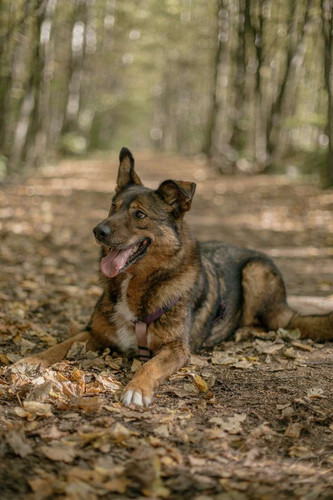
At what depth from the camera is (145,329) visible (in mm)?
5242

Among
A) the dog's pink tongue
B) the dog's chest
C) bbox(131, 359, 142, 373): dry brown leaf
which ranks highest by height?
the dog's pink tongue

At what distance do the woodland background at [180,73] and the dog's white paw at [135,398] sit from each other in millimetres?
11569

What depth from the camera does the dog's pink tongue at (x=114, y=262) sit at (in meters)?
5.08

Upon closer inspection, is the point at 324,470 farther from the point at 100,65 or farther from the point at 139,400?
the point at 100,65

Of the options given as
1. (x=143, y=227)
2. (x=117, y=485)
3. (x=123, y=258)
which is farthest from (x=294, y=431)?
(x=143, y=227)

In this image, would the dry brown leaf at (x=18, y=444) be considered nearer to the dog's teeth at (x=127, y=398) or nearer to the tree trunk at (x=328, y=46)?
the dog's teeth at (x=127, y=398)

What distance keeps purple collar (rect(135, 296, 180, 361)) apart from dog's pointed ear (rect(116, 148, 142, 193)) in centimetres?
146

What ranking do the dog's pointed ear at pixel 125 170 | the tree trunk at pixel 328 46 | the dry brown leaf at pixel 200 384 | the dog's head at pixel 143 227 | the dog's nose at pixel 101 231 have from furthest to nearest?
1. the tree trunk at pixel 328 46
2. the dog's pointed ear at pixel 125 170
3. the dog's head at pixel 143 227
4. the dog's nose at pixel 101 231
5. the dry brown leaf at pixel 200 384

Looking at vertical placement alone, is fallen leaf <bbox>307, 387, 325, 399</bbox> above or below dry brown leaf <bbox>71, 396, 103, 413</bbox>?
below

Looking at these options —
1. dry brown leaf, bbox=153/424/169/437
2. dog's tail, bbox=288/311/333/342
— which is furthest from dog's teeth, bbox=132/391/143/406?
dog's tail, bbox=288/311/333/342

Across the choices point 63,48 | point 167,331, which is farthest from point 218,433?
point 63,48

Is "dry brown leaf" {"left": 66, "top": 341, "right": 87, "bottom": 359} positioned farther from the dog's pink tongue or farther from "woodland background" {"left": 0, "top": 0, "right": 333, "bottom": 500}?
the dog's pink tongue

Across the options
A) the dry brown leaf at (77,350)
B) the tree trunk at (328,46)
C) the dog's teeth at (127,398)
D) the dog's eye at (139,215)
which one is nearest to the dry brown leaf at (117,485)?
the dog's teeth at (127,398)

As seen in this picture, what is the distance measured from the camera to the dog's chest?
5344mm
